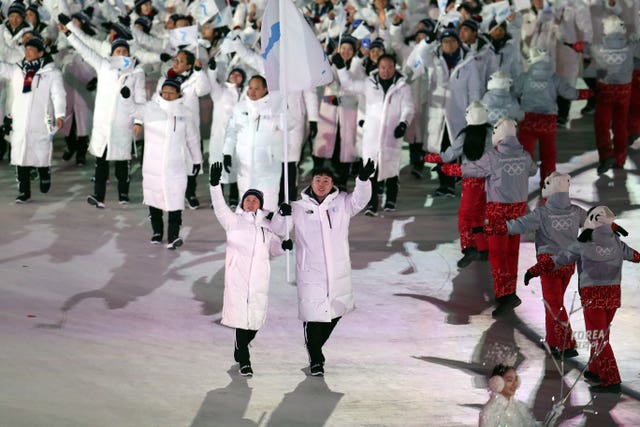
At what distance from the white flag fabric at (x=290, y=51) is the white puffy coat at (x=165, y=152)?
236 centimetres

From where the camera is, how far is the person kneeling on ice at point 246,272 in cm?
1120

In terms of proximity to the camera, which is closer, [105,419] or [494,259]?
[105,419]

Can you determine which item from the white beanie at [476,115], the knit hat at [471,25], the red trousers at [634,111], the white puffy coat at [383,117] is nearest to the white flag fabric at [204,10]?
the white puffy coat at [383,117]

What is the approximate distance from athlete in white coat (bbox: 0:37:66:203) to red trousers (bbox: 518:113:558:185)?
5.04 meters

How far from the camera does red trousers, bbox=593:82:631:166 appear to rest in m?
18.5

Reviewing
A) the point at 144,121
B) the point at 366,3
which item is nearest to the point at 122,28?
the point at 144,121

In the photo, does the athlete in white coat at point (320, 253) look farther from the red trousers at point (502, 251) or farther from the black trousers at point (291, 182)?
the black trousers at point (291, 182)

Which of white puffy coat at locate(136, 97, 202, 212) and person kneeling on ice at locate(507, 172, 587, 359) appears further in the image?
white puffy coat at locate(136, 97, 202, 212)

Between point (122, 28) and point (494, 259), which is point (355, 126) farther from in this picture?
point (494, 259)

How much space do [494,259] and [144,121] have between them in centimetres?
402

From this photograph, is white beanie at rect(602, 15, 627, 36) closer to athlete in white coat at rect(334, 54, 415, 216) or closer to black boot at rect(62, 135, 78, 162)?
athlete in white coat at rect(334, 54, 415, 216)

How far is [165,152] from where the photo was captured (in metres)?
15.3

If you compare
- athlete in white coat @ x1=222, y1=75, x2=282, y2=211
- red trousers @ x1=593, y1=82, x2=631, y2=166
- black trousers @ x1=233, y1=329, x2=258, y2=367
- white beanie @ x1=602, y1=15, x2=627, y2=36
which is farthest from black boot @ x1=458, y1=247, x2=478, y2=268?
white beanie @ x1=602, y1=15, x2=627, y2=36

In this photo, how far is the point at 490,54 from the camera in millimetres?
18109
